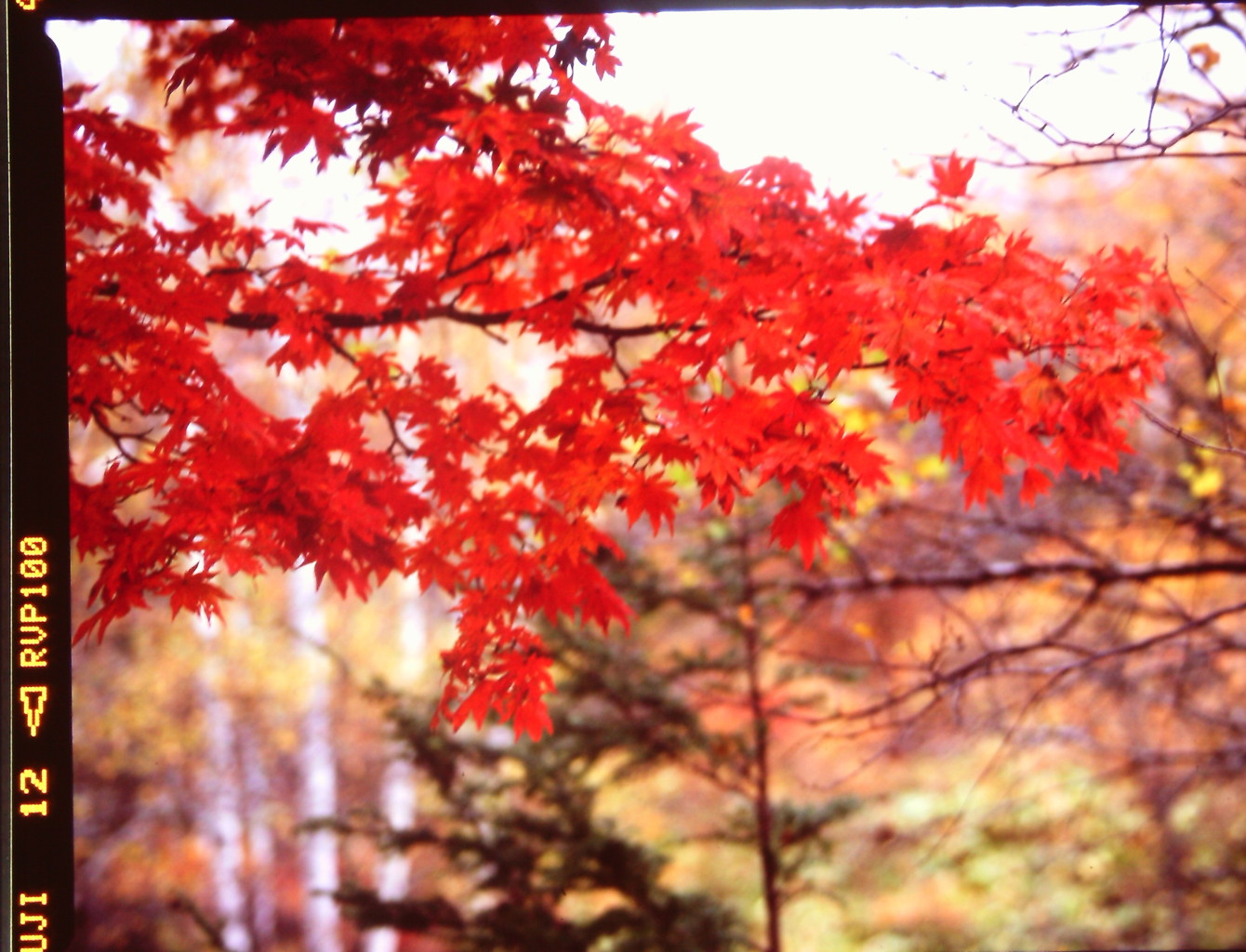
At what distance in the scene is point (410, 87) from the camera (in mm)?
1686

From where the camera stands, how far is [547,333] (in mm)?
1959

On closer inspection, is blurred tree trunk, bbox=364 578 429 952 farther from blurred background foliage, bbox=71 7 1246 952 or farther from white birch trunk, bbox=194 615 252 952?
white birch trunk, bbox=194 615 252 952

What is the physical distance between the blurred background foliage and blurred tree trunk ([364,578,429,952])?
39 mm

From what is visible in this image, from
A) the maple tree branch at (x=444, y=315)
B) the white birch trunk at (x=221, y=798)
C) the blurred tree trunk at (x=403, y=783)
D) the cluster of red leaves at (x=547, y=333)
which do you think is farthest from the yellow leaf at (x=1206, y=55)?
the white birch trunk at (x=221, y=798)

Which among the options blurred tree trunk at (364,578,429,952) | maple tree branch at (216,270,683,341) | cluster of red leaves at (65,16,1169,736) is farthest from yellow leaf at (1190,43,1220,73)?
blurred tree trunk at (364,578,429,952)

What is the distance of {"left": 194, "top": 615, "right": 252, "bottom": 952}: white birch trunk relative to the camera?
529cm

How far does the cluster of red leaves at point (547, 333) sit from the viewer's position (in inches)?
65.3

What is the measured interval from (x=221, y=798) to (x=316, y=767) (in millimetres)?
743

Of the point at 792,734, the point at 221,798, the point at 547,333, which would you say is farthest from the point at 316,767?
the point at 547,333

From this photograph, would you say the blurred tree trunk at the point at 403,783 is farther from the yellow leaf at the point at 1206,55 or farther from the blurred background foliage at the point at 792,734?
the yellow leaf at the point at 1206,55

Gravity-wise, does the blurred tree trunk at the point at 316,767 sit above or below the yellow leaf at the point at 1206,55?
below

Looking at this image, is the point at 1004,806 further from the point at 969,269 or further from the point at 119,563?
the point at 119,563

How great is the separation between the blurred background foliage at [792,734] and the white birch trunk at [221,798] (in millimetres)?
23

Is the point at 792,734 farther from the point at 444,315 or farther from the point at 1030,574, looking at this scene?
the point at 444,315
